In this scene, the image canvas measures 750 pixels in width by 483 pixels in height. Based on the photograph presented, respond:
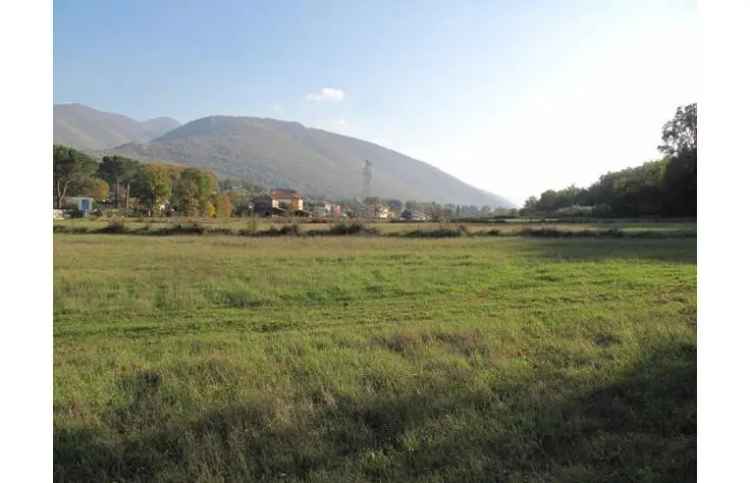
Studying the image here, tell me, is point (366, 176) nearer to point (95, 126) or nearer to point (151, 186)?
point (151, 186)

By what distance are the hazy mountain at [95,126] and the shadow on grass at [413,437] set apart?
177 centimetres

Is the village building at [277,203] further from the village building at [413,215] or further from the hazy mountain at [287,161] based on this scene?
the village building at [413,215]

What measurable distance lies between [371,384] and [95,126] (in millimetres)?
3841

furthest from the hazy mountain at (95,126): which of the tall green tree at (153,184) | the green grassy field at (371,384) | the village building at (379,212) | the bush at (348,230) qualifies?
the bush at (348,230)

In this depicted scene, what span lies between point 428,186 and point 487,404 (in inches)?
379

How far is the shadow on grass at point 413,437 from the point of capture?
1.84 m

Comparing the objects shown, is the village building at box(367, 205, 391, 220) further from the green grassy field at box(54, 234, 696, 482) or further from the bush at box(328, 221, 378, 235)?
the green grassy field at box(54, 234, 696, 482)

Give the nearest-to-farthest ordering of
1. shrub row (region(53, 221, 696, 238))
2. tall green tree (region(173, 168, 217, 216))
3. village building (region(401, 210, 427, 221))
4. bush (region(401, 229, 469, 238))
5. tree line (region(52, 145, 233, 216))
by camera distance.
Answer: tree line (region(52, 145, 233, 216)) < tall green tree (region(173, 168, 217, 216)) < shrub row (region(53, 221, 696, 238)) < bush (region(401, 229, 469, 238)) < village building (region(401, 210, 427, 221))

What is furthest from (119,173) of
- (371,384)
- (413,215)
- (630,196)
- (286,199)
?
(630,196)

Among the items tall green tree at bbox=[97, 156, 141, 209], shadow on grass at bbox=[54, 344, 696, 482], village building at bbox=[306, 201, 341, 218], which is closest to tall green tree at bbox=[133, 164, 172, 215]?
tall green tree at bbox=[97, 156, 141, 209]

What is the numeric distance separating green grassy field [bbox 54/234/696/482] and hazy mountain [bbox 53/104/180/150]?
5.61 feet

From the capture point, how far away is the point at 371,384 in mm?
2707

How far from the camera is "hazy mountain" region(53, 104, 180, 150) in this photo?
3.07 meters
